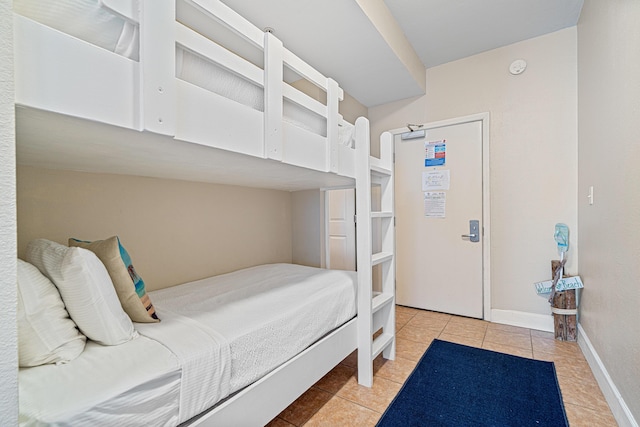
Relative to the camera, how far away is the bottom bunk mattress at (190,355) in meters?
0.71

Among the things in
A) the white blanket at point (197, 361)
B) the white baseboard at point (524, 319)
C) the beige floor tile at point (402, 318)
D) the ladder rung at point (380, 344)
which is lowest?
the beige floor tile at point (402, 318)

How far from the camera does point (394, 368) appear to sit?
2027 mm

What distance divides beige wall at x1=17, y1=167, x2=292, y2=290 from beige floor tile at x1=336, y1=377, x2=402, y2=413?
1.31 metres

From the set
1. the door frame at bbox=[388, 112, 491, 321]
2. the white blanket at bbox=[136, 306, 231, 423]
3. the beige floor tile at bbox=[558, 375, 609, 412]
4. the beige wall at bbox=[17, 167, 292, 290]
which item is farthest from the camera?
the door frame at bbox=[388, 112, 491, 321]

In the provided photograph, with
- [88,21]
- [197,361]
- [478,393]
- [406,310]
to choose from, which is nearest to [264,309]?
[197,361]

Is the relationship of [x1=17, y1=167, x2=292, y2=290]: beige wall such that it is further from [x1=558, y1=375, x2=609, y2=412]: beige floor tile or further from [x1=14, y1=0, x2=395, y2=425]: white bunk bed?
[x1=558, y1=375, x2=609, y2=412]: beige floor tile

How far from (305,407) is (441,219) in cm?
230

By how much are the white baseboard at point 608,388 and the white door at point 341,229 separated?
195 centimetres

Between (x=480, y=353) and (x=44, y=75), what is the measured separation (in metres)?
2.80

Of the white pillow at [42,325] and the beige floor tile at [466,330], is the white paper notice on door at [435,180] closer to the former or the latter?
the beige floor tile at [466,330]

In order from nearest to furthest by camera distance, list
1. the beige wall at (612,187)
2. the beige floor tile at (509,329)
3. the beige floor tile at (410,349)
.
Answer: the beige wall at (612,187) → the beige floor tile at (410,349) → the beige floor tile at (509,329)

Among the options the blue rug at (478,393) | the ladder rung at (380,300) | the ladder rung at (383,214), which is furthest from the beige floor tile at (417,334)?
the ladder rung at (383,214)

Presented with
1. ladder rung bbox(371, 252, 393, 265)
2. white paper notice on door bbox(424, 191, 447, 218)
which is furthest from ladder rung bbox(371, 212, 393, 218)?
white paper notice on door bbox(424, 191, 447, 218)

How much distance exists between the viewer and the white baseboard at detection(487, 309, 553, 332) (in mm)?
2633
